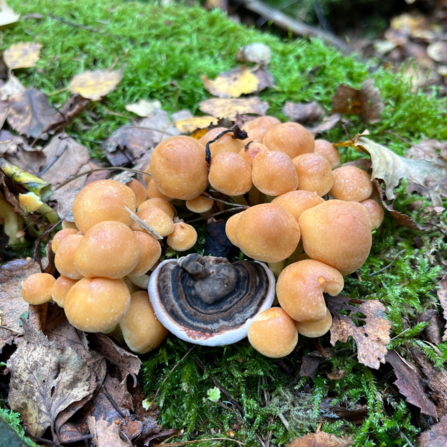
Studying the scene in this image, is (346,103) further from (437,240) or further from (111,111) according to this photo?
(111,111)

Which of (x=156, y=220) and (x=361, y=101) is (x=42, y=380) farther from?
Answer: (x=361, y=101)

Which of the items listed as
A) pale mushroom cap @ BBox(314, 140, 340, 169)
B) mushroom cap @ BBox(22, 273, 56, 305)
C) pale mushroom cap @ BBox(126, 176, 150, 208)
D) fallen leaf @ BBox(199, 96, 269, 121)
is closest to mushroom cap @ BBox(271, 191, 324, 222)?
pale mushroom cap @ BBox(314, 140, 340, 169)

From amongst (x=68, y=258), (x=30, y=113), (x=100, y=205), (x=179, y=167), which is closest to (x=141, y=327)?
(x=68, y=258)

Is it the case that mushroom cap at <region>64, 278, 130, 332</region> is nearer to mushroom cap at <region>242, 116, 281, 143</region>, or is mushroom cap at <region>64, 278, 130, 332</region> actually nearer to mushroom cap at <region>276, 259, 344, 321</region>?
mushroom cap at <region>276, 259, 344, 321</region>

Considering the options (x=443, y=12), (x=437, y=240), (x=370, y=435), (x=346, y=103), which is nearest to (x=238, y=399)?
(x=370, y=435)

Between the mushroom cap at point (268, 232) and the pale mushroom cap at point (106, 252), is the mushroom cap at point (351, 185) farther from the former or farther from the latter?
the pale mushroom cap at point (106, 252)
